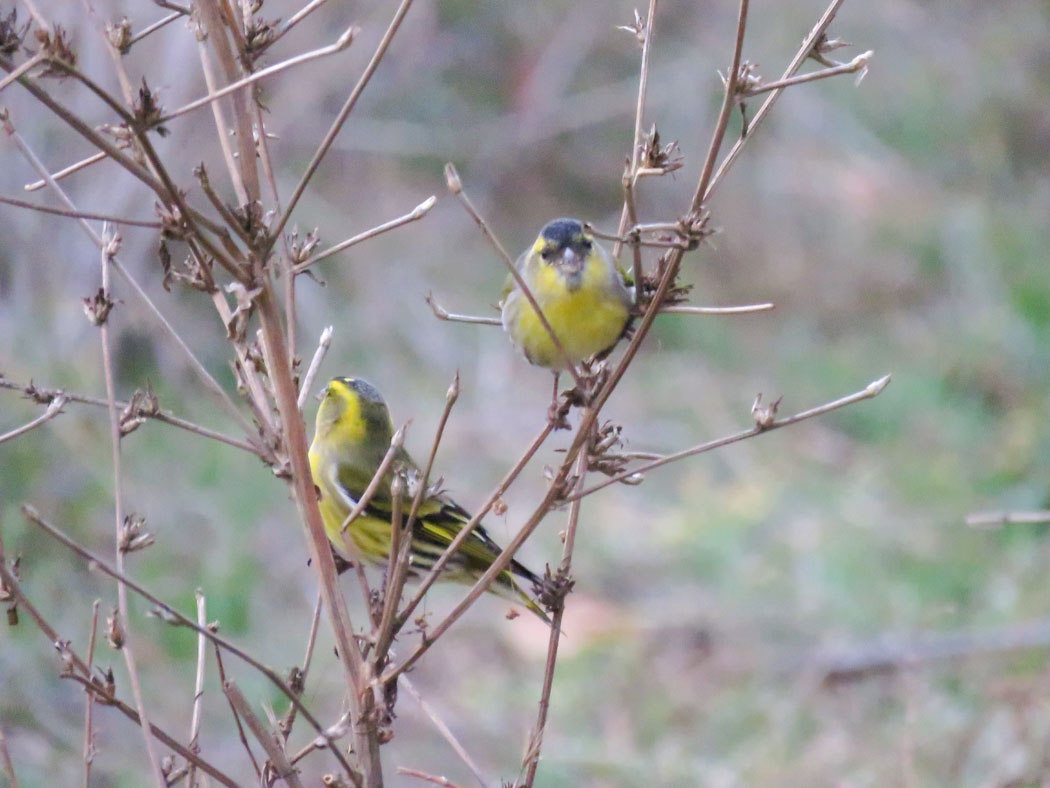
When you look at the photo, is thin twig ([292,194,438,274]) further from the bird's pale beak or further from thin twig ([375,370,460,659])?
the bird's pale beak

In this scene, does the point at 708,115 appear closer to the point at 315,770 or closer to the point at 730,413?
the point at 730,413

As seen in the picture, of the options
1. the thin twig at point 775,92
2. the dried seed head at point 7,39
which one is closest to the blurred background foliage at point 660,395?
the thin twig at point 775,92

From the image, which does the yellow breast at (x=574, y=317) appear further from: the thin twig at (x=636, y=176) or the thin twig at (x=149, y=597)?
the thin twig at (x=149, y=597)

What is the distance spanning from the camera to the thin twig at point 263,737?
1720mm

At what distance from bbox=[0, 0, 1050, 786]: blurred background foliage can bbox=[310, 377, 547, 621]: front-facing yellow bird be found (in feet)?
1.67

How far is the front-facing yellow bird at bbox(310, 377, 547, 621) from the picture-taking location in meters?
3.20

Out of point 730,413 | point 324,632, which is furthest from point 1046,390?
point 324,632

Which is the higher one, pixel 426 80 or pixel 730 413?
pixel 426 80

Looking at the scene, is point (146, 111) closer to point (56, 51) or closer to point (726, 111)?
point (56, 51)

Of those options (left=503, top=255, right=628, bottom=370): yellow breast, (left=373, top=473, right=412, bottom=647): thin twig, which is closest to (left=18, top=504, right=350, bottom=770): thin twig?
(left=373, top=473, right=412, bottom=647): thin twig

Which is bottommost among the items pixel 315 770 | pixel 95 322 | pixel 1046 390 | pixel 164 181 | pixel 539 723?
pixel 1046 390

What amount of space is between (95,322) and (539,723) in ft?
2.81

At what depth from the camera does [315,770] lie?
5219 millimetres

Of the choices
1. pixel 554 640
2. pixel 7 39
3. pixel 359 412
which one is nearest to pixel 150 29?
pixel 7 39
